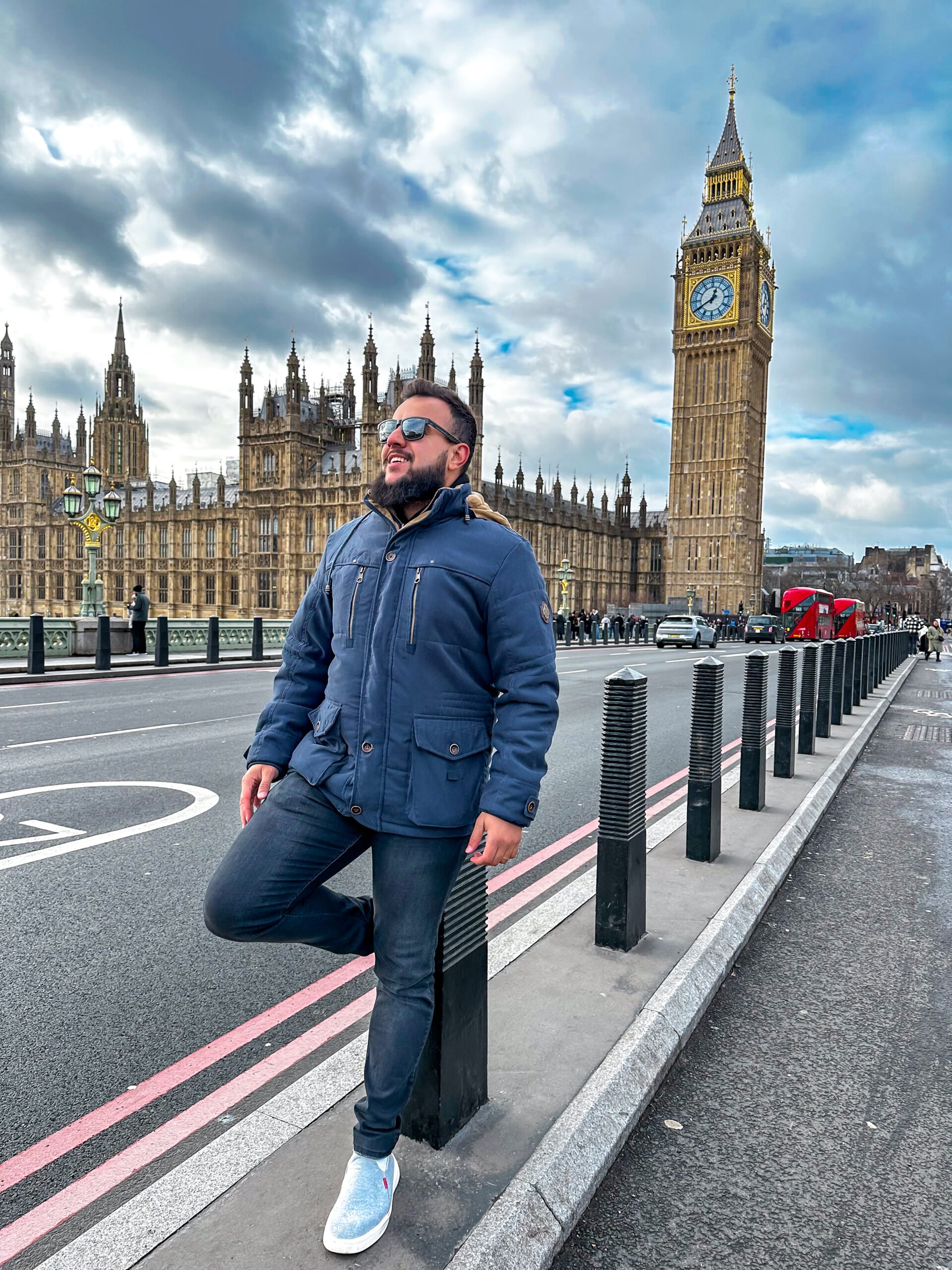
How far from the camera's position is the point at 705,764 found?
15.1 feet

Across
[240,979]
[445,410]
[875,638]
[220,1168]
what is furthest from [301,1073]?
→ [875,638]

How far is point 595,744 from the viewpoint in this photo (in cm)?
912

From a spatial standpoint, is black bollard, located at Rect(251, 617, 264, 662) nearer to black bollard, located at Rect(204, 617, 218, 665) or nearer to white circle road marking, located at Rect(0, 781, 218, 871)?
black bollard, located at Rect(204, 617, 218, 665)

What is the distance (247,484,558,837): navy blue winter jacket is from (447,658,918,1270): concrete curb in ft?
2.90

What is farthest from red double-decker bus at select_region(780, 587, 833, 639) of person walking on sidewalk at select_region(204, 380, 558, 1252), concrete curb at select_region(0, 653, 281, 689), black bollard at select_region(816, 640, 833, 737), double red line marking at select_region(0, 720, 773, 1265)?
person walking on sidewalk at select_region(204, 380, 558, 1252)

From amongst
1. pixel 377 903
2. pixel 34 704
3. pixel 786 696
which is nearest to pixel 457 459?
pixel 377 903

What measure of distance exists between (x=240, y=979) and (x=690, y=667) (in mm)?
19717

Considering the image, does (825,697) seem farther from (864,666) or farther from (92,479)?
(92,479)

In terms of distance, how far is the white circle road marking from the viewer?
480 cm

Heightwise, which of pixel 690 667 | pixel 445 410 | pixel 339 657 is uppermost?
pixel 445 410

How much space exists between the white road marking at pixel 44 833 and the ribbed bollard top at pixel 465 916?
12.4 feet

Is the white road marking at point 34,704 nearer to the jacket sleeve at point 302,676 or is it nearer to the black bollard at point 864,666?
the jacket sleeve at point 302,676

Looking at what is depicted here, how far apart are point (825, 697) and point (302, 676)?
7.99 metres

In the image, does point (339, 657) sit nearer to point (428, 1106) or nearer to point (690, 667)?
point (428, 1106)
